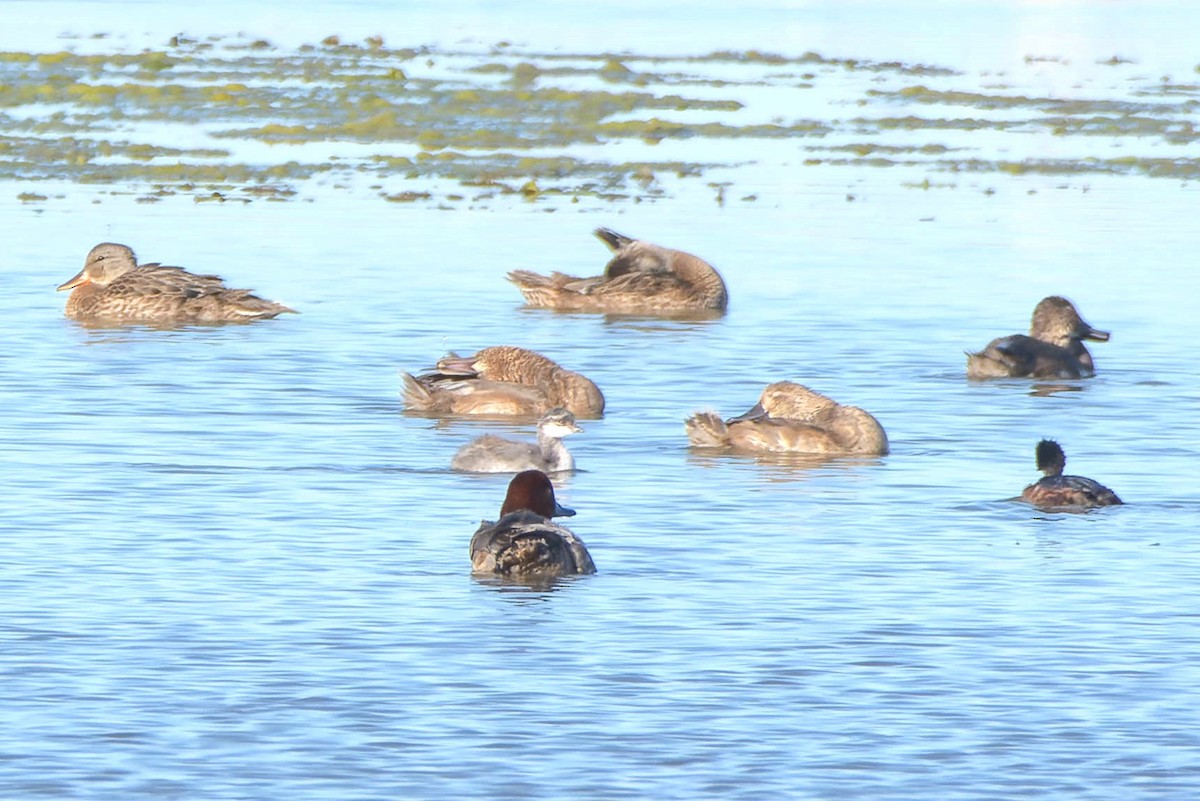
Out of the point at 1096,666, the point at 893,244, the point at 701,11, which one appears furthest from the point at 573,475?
the point at 701,11

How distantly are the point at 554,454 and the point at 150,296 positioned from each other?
24.9ft

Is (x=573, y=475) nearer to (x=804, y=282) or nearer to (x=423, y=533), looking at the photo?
(x=423, y=533)

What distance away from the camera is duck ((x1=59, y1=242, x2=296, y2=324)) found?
1997cm

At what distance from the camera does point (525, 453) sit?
13828mm

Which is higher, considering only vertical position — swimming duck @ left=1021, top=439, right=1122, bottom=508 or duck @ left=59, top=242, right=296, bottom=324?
duck @ left=59, top=242, right=296, bottom=324

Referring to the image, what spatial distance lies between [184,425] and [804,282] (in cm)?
858

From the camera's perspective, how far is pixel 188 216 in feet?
85.8

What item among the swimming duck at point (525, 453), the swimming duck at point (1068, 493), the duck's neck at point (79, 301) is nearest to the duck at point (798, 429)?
the swimming duck at point (525, 453)

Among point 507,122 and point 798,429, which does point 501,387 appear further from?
point 507,122

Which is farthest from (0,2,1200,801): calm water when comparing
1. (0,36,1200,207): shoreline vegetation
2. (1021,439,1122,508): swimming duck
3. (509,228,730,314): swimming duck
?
(0,36,1200,207): shoreline vegetation

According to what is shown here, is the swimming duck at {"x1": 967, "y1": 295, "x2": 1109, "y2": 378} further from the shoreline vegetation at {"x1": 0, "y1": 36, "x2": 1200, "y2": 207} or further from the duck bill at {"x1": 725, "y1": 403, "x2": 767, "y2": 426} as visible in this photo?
the shoreline vegetation at {"x1": 0, "y1": 36, "x2": 1200, "y2": 207}

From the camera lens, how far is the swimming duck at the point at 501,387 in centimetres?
1577

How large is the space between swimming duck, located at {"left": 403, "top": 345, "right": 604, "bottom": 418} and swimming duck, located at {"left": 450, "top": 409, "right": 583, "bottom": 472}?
5.96 feet

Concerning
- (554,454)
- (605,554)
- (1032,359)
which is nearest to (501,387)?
(554,454)
